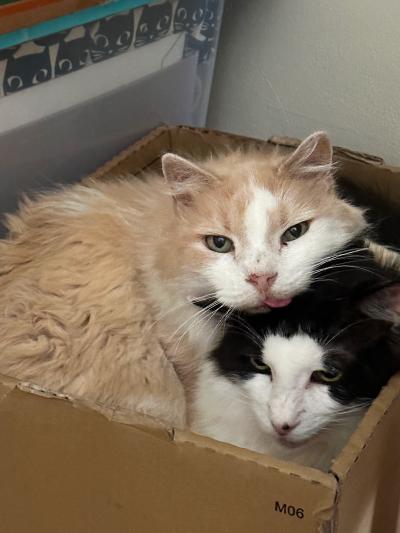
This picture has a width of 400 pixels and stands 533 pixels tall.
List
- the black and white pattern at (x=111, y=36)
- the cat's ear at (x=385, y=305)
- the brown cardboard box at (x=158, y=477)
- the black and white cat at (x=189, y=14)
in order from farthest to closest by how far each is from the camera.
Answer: the black and white cat at (x=189, y=14)
the black and white pattern at (x=111, y=36)
the cat's ear at (x=385, y=305)
the brown cardboard box at (x=158, y=477)

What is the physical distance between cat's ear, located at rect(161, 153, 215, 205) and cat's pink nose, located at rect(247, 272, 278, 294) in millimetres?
179

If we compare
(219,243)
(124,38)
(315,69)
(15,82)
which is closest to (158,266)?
(219,243)

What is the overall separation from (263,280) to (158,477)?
0.92ft

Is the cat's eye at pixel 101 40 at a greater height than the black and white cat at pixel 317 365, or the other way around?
the cat's eye at pixel 101 40

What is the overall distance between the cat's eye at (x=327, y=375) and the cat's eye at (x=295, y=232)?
18 centimetres

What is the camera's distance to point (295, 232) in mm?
978

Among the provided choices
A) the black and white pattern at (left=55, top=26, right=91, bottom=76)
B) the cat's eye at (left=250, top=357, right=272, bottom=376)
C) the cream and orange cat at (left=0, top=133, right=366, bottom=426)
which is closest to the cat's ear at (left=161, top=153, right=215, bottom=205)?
the cream and orange cat at (left=0, top=133, right=366, bottom=426)

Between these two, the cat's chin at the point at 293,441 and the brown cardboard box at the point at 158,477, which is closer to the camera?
the brown cardboard box at the point at 158,477

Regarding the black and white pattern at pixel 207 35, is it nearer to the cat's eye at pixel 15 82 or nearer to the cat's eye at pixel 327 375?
the cat's eye at pixel 15 82

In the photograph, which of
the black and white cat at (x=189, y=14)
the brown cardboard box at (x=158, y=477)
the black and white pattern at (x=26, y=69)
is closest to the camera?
the brown cardboard box at (x=158, y=477)

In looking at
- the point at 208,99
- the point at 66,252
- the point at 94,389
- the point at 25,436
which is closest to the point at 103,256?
the point at 66,252

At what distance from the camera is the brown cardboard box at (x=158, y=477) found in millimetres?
718

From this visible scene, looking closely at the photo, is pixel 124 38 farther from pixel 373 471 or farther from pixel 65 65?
pixel 373 471

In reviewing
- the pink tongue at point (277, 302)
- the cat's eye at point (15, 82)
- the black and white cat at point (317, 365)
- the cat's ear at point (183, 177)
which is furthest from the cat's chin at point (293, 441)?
the cat's eye at point (15, 82)
